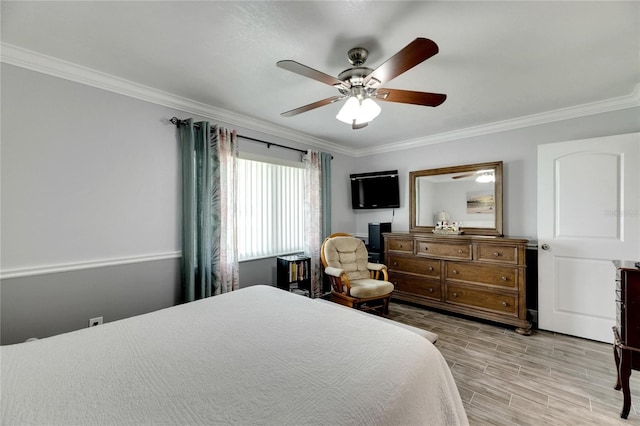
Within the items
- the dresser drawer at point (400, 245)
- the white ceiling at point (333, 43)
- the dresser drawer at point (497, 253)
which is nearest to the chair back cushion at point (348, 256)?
the dresser drawer at point (400, 245)

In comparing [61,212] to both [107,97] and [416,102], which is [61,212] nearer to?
[107,97]

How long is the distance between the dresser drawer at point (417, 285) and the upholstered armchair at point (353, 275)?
1.51 feet

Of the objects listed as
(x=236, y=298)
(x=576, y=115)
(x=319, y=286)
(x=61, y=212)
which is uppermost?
(x=576, y=115)

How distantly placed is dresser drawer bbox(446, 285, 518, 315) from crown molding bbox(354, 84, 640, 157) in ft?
6.94

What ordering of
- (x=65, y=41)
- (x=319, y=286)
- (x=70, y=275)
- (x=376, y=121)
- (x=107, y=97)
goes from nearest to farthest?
(x=65, y=41) < (x=70, y=275) < (x=107, y=97) < (x=376, y=121) < (x=319, y=286)

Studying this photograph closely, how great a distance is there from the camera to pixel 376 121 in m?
3.41

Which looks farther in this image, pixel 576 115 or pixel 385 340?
pixel 576 115

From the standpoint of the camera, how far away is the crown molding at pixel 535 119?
9.04 feet

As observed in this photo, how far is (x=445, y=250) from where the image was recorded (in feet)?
11.6

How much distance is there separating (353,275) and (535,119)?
2.95 meters

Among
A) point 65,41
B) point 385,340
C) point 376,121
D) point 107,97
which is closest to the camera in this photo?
point 385,340

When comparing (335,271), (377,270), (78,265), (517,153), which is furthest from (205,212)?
(517,153)

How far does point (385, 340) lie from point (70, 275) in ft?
8.25

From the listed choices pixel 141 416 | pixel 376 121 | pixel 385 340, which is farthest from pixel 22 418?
pixel 376 121
